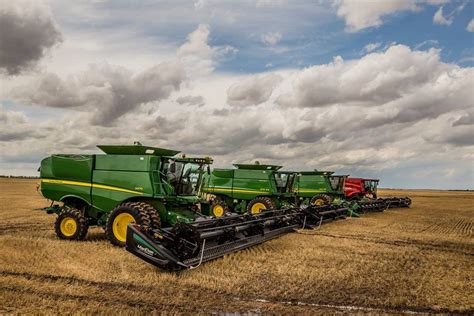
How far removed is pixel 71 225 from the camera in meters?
10.6

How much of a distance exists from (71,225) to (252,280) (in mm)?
5790

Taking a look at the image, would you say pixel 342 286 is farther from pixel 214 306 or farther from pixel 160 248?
pixel 160 248

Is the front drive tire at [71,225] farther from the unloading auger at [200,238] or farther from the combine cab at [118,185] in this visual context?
the unloading auger at [200,238]

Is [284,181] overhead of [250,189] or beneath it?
overhead

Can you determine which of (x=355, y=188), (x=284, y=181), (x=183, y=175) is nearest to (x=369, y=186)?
(x=355, y=188)

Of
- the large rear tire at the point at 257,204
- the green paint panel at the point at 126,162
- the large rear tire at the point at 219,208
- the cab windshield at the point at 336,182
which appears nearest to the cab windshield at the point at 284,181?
the large rear tire at the point at 257,204

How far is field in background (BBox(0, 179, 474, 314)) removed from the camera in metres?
5.50

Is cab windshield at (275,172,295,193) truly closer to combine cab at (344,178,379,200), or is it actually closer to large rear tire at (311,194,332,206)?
large rear tire at (311,194,332,206)

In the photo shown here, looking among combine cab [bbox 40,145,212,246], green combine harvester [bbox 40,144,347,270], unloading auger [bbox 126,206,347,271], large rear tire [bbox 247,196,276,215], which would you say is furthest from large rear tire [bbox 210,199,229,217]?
combine cab [bbox 40,145,212,246]

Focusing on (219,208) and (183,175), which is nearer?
(183,175)

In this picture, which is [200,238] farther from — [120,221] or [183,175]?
[183,175]

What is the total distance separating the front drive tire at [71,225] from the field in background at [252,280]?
342 mm

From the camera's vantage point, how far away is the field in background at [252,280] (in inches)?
216

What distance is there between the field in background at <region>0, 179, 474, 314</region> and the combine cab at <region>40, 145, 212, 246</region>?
0.75 metres
